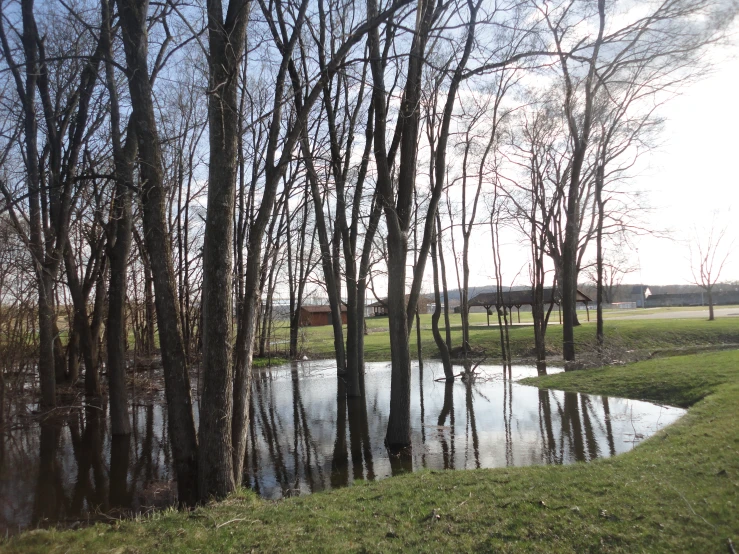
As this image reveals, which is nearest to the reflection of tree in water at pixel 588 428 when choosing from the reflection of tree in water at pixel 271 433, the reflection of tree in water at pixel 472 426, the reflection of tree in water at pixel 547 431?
the reflection of tree in water at pixel 547 431

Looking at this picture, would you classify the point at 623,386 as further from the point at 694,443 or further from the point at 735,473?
the point at 735,473

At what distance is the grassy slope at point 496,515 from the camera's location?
175 inches

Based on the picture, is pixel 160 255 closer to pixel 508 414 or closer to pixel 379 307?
pixel 508 414

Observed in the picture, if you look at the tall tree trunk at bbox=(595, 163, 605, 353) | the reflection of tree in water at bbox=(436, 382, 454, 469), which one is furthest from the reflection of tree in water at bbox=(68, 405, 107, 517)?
the tall tree trunk at bbox=(595, 163, 605, 353)

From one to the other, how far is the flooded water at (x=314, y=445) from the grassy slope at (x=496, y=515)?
151 centimetres

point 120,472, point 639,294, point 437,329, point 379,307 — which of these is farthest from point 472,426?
point 639,294

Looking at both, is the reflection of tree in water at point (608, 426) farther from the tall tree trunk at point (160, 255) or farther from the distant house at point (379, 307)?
the tall tree trunk at point (160, 255)

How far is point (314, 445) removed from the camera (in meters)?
10.5

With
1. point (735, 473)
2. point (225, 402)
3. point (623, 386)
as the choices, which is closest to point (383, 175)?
point (225, 402)

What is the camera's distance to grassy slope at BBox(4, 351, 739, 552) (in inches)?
175

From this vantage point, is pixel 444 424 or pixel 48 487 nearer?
pixel 48 487

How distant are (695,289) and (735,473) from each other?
10831cm

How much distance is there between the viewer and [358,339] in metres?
15.5

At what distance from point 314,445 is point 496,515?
6.06m
